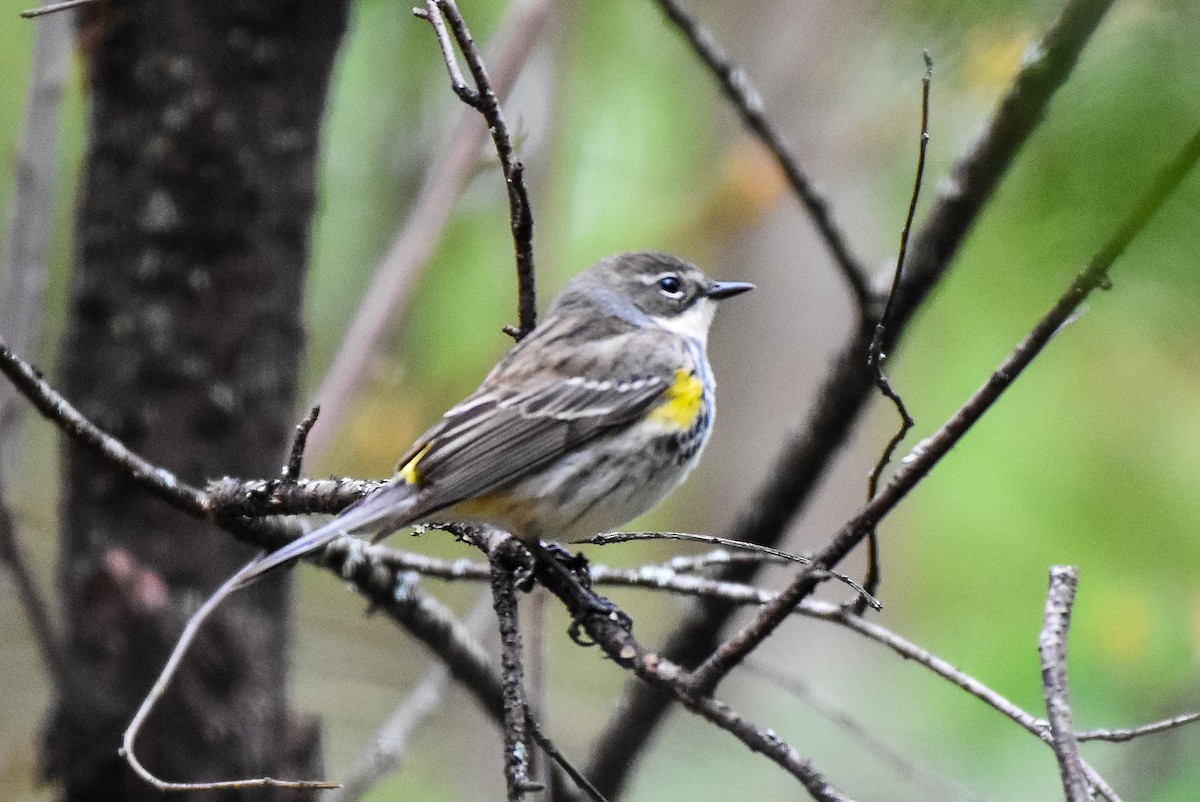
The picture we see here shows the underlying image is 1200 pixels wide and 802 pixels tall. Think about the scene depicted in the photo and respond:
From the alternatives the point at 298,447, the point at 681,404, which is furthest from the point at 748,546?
the point at 681,404

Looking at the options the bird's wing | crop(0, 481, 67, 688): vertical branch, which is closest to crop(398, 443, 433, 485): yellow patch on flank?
the bird's wing

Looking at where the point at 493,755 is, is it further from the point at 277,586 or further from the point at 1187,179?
the point at 1187,179

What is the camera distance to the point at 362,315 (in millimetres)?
4195

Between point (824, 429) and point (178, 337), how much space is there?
2.10m

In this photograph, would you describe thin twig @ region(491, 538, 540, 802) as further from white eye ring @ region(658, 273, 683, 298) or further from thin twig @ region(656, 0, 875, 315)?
white eye ring @ region(658, 273, 683, 298)

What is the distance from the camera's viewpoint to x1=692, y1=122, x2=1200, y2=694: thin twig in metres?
1.35

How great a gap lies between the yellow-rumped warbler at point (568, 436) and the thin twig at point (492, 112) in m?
0.64

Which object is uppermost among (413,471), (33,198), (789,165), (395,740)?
(789,165)

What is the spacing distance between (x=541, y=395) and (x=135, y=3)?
5.87 feet

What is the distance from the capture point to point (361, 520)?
2926 millimetres

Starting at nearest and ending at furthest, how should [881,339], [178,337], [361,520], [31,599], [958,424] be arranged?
[958,424] → [881,339] → [361,520] → [31,599] → [178,337]

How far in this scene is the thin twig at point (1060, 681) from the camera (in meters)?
1.85

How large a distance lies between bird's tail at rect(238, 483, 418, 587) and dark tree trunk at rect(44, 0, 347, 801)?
1.05 meters

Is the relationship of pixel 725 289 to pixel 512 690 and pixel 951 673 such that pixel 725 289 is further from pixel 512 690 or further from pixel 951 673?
pixel 512 690
